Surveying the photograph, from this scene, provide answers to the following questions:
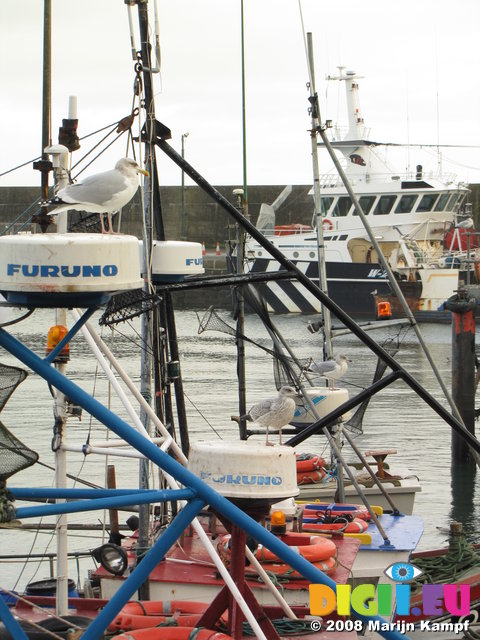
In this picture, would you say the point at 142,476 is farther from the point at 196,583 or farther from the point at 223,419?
the point at 223,419

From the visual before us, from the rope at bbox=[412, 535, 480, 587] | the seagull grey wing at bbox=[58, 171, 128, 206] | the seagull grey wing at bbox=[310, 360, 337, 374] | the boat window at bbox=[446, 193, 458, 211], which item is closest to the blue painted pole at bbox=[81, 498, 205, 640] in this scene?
the seagull grey wing at bbox=[58, 171, 128, 206]

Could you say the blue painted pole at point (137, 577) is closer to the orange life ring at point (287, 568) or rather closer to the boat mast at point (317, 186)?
the orange life ring at point (287, 568)

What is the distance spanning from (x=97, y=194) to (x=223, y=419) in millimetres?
16965

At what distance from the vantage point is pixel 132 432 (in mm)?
4445

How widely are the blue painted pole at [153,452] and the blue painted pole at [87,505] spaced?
0.09 meters

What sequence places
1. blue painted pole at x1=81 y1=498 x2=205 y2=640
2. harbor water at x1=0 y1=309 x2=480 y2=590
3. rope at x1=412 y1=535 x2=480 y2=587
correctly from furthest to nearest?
1. harbor water at x1=0 y1=309 x2=480 y2=590
2. rope at x1=412 y1=535 x2=480 y2=587
3. blue painted pole at x1=81 y1=498 x2=205 y2=640

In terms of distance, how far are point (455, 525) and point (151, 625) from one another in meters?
5.52

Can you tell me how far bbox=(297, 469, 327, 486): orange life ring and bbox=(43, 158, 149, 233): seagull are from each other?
21.3 feet

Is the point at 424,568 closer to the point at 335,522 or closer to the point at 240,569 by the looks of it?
the point at 335,522

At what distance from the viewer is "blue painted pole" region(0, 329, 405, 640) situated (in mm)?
4383

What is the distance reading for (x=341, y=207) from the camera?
45.2m

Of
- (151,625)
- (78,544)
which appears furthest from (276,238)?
(151,625)

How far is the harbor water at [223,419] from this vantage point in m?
14.2

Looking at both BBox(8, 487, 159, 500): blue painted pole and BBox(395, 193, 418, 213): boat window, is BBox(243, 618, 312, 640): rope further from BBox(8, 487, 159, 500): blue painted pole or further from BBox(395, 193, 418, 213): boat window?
BBox(395, 193, 418, 213): boat window
